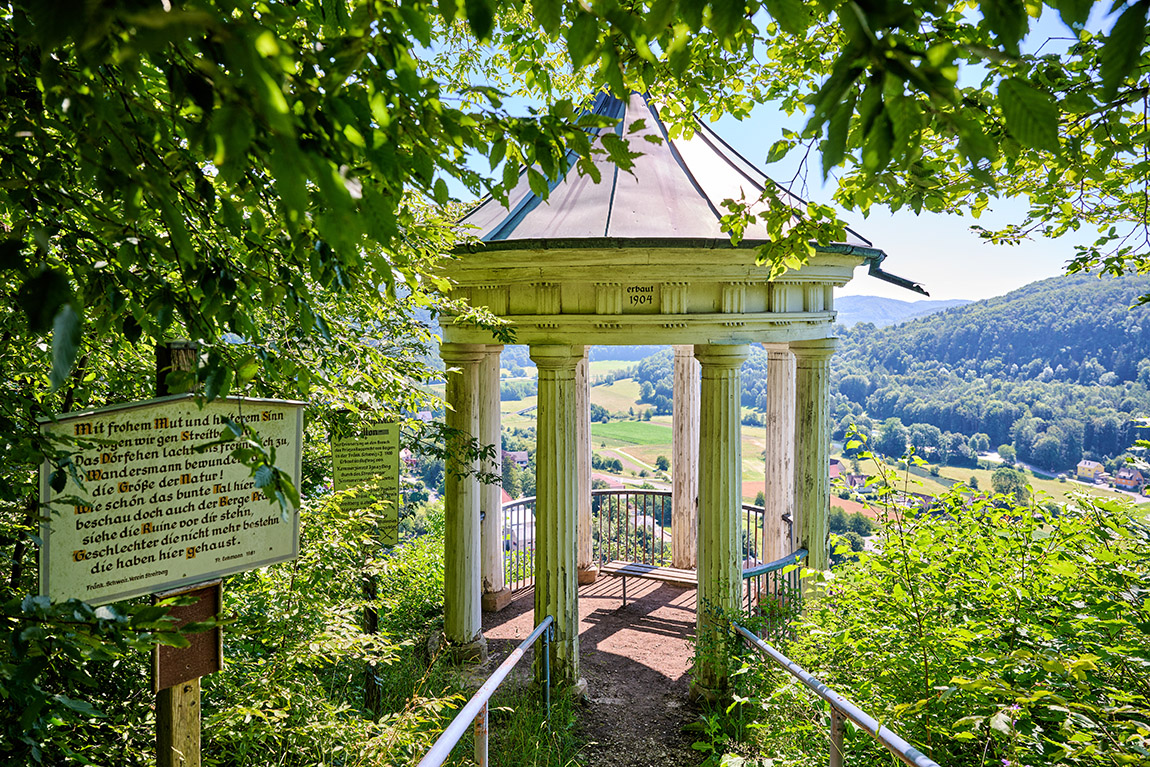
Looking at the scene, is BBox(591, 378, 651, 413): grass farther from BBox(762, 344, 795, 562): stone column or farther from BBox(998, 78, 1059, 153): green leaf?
BBox(998, 78, 1059, 153): green leaf

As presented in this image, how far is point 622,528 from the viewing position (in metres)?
13.9

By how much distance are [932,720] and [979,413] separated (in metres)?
23.3

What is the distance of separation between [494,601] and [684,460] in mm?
4479

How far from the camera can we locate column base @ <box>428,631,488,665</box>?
25.5 feet

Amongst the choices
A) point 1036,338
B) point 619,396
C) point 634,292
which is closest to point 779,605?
point 634,292

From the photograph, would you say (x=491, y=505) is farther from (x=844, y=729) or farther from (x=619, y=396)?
(x=619, y=396)

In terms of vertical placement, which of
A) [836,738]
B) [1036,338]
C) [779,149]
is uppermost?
[1036,338]

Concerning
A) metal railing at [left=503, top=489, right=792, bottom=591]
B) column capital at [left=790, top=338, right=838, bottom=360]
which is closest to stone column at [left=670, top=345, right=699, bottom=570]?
metal railing at [left=503, top=489, right=792, bottom=591]

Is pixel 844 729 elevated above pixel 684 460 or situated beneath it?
situated beneath

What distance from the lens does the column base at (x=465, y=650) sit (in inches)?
305

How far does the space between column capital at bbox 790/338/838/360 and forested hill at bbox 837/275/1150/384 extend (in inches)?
790

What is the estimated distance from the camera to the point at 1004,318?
30656mm

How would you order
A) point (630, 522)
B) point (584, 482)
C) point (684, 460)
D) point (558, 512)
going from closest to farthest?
1. point (558, 512)
2. point (584, 482)
3. point (684, 460)
4. point (630, 522)

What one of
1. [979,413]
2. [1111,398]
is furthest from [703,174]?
[1111,398]
